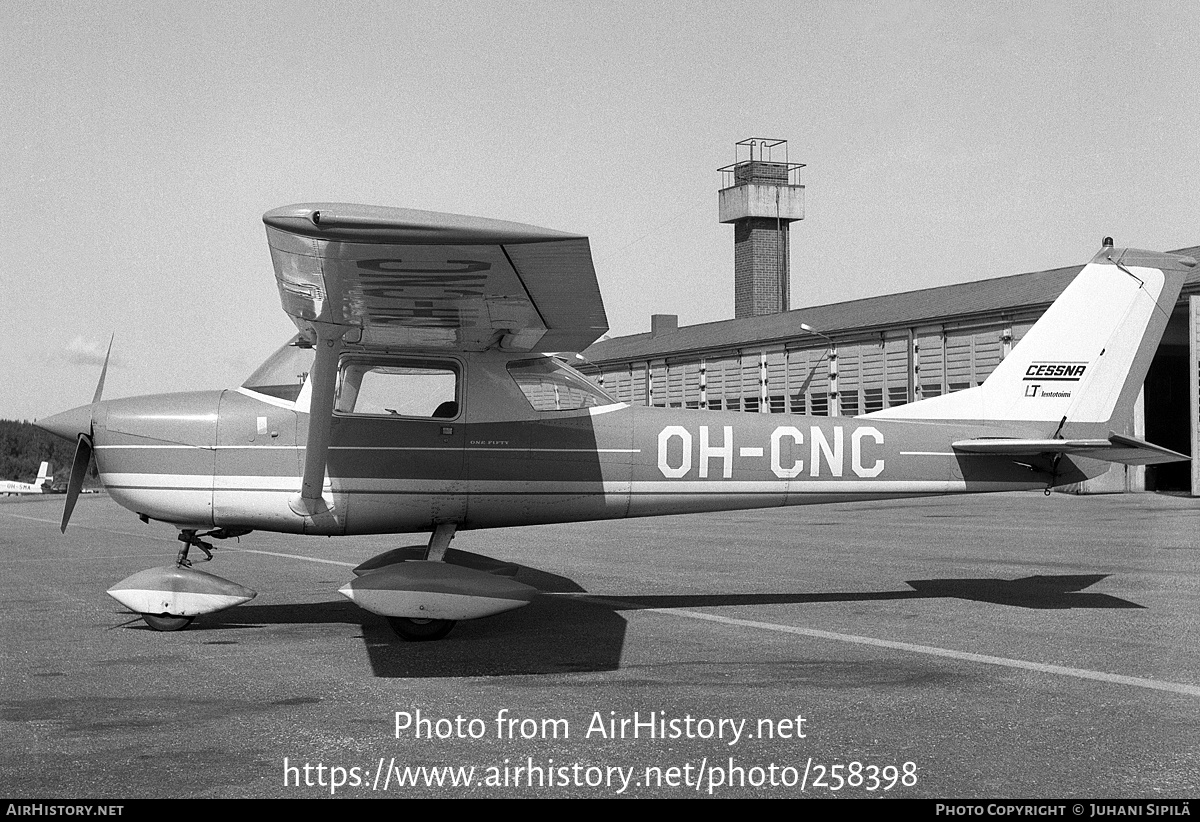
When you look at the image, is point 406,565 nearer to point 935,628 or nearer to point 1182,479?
point 935,628

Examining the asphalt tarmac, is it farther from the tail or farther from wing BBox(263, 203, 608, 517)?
wing BBox(263, 203, 608, 517)

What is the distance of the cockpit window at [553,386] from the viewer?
8.24 metres

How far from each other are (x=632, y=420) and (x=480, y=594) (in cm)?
208

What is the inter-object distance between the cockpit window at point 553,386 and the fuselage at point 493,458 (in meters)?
0.02

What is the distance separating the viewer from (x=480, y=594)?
7.03 meters

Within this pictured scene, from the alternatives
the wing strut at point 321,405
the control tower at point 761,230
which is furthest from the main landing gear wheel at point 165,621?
the control tower at point 761,230

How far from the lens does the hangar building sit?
31.0 meters

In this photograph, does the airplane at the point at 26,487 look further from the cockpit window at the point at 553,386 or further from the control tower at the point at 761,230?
the cockpit window at the point at 553,386

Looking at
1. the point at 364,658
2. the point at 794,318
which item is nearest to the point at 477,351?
the point at 364,658

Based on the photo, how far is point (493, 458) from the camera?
8047 millimetres

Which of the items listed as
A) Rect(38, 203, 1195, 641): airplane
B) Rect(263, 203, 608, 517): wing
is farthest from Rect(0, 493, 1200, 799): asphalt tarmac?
Rect(263, 203, 608, 517): wing

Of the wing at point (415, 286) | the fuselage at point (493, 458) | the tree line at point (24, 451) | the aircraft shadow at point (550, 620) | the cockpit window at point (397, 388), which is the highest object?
the wing at point (415, 286)

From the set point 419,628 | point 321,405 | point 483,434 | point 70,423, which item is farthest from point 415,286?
point 70,423

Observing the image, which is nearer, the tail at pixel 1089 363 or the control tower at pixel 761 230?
the tail at pixel 1089 363
